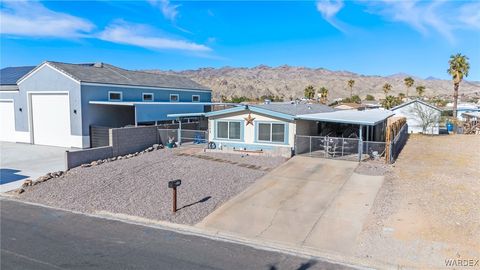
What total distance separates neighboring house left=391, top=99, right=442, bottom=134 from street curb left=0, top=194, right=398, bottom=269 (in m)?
34.2

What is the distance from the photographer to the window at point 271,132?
2075cm

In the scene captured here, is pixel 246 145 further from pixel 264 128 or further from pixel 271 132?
pixel 271 132

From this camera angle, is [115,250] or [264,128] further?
[264,128]

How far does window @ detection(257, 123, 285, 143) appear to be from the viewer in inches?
817

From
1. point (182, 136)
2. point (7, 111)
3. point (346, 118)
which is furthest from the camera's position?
point (7, 111)

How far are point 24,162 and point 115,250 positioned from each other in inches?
551

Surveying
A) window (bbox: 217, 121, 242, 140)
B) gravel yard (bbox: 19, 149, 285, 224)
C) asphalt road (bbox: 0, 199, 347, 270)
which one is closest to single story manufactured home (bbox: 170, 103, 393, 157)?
window (bbox: 217, 121, 242, 140)

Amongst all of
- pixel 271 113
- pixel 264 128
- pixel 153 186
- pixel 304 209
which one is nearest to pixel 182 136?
pixel 264 128

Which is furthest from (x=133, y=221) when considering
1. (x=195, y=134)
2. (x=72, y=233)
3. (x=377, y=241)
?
(x=195, y=134)

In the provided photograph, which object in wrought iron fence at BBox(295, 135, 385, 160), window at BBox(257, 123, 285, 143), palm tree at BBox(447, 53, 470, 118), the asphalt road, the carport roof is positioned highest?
palm tree at BBox(447, 53, 470, 118)

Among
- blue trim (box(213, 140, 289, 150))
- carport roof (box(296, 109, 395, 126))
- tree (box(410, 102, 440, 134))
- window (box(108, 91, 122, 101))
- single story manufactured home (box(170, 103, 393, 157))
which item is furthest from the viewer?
tree (box(410, 102, 440, 134))

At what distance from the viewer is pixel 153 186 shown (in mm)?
14352

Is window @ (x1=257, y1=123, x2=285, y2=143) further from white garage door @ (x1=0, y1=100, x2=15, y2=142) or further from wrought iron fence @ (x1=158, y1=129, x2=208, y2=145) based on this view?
white garage door @ (x1=0, y1=100, x2=15, y2=142)

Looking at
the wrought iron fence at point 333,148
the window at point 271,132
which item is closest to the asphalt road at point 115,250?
the window at point 271,132
